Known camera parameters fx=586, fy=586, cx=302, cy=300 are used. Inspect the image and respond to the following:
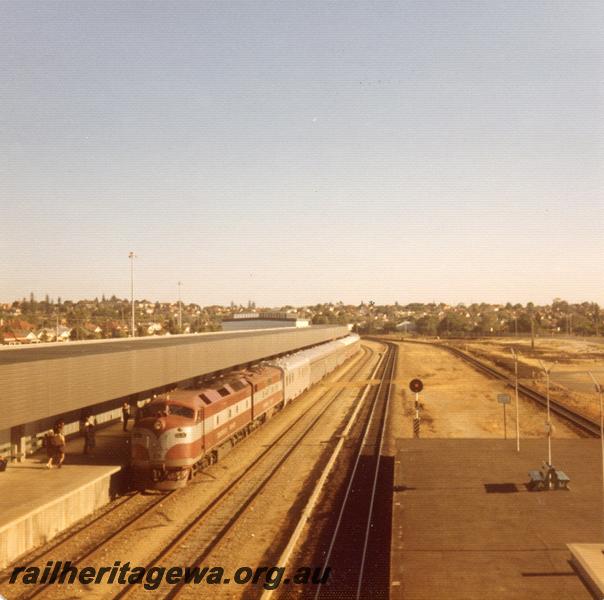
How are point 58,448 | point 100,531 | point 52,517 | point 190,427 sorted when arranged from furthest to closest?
point 58,448 < point 190,427 < point 100,531 < point 52,517

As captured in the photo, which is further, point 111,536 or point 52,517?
point 52,517

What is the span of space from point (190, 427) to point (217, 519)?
349cm

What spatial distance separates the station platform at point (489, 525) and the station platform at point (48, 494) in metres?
10.1

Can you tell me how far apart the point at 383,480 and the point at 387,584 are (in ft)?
31.5

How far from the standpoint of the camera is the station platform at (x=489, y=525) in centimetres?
1239

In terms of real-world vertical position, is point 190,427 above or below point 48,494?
above

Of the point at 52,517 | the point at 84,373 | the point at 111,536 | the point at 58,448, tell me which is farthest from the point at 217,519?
the point at 84,373

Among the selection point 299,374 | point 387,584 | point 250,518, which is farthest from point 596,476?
point 299,374

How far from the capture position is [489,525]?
15773 millimetres

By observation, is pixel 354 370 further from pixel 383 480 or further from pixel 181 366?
pixel 383 480

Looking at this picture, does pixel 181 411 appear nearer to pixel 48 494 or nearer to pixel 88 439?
pixel 48 494

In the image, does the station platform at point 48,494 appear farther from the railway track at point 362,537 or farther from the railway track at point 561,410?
the railway track at point 561,410

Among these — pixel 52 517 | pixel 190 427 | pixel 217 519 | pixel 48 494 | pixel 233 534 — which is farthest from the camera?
pixel 190 427

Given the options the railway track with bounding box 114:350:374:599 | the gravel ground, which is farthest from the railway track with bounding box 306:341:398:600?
the railway track with bounding box 114:350:374:599
